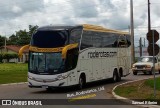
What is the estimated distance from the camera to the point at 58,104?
16.5 m

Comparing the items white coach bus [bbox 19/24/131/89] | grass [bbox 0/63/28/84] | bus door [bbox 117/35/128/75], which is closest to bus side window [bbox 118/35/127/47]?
bus door [bbox 117/35/128/75]

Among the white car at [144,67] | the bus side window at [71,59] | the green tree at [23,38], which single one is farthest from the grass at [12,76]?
the green tree at [23,38]

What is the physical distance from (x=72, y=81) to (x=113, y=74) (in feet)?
24.8

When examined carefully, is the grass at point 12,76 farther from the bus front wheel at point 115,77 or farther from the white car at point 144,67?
the white car at point 144,67

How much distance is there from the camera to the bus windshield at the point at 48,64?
2180 centimetres

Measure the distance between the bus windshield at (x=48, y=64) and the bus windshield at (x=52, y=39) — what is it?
0.52 m

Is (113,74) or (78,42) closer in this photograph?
(78,42)

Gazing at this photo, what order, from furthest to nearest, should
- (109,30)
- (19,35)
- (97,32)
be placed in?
(19,35) → (109,30) → (97,32)

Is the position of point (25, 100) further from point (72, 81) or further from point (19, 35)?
point (19, 35)

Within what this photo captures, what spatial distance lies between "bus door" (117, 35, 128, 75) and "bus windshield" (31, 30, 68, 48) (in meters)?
9.21

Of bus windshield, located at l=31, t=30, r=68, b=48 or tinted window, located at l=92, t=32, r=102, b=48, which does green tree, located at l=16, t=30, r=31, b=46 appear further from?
bus windshield, located at l=31, t=30, r=68, b=48

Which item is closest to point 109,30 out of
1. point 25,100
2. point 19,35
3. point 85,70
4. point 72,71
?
point 85,70

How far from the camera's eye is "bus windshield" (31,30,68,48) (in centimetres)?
2202

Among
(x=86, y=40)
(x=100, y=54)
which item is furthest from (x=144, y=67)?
(x=86, y=40)
